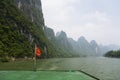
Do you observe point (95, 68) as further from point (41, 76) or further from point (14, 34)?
point (14, 34)

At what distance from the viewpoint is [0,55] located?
99.7m

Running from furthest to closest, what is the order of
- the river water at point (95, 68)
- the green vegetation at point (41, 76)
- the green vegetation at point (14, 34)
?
the green vegetation at point (14, 34) < the river water at point (95, 68) < the green vegetation at point (41, 76)

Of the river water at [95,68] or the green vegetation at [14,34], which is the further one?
the green vegetation at [14,34]

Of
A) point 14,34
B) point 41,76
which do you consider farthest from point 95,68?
point 14,34

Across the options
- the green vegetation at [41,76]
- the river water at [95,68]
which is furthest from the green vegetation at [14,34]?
the green vegetation at [41,76]

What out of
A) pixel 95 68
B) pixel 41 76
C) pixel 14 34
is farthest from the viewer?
pixel 14 34

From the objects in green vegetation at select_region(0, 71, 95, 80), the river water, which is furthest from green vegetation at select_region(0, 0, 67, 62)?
green vegetation at select_region(0, 71, 95, 80)

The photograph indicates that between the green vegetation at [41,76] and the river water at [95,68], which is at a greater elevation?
the green vegetation at [41,76]

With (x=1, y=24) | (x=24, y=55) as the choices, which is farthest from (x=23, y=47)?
(x=1, y=24)

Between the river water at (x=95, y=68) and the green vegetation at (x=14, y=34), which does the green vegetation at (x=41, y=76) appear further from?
the green vegetation at (x=14, y=34)

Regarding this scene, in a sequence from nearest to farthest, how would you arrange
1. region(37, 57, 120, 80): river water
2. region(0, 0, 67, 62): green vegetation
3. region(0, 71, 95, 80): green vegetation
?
1. region(0, 71, 95, 80): green vegetation
2. region(37, 57, 120, 80): river water
3. region(0, 0, 67, 62): green vegetation

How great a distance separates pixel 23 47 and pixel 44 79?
388ft

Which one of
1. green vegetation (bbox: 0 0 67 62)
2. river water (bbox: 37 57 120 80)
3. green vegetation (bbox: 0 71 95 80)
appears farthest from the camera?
green vegetation (bbox: 0 0 67 62)

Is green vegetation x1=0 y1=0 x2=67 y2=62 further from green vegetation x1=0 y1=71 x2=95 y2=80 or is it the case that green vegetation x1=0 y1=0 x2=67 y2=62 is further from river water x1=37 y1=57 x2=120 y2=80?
green vegetation x1=0 y1=71 x2=95 y2=80
